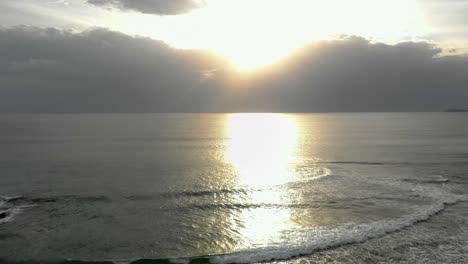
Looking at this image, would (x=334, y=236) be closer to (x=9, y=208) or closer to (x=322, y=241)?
(x=322, y=241)

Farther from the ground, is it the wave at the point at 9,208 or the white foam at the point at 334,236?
the wave at the point at 9,208

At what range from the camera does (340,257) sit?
21.6 m

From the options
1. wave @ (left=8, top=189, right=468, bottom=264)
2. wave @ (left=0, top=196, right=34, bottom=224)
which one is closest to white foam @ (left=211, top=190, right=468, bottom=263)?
wave @ (left=8, top=189, right=468, bottom=264)

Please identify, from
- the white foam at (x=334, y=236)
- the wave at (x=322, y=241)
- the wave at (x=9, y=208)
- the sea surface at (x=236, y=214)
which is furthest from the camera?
the wave at (x=9, y=208)

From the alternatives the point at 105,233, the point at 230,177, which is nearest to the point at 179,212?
the point at 105,233

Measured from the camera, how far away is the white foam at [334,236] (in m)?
21.9

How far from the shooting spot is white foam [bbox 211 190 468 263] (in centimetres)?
2186

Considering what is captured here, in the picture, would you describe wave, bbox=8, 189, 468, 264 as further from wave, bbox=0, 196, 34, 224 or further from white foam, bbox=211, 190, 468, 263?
wave, bbox=0, 196, 34, 224

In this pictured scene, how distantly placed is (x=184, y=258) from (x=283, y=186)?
2374 cm

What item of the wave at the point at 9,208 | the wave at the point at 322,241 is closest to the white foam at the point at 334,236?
the wave at the point at 322,241

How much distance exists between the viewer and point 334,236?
25.3 metres

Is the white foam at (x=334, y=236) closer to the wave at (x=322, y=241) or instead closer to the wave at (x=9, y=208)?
the wave at (x=322, y=241)

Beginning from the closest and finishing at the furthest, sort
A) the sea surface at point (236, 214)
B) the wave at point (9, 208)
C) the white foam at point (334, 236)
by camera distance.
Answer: the white foam at point (334, 236)
the sea surface at point (236, 214)
the wave at point (9, 208)

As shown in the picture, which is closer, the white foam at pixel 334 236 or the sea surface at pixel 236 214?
the white foam at pixel 334 236
